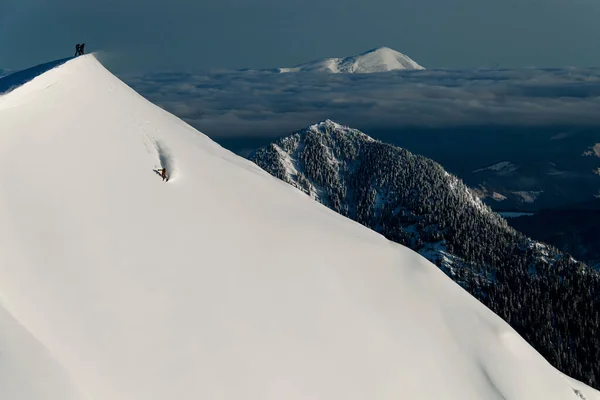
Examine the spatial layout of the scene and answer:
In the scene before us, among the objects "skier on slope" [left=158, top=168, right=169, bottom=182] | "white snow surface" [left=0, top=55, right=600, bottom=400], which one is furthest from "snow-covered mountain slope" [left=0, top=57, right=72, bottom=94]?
"skier on slope" [left=158, top=168, right=169, bottom=182]

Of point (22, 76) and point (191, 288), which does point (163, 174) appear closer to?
point (191, 288)

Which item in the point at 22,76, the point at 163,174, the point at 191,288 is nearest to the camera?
the point at 191,288

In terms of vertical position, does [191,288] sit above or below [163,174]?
below

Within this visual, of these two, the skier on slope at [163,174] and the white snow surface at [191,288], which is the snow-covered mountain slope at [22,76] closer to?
the white snow surface at [191,288]

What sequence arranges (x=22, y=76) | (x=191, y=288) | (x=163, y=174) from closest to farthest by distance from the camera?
(x=191, y=288) → (x=163, y=174) → (x=22, y=76)

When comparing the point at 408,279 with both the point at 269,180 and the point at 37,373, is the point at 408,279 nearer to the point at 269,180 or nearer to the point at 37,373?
the point at 269,180

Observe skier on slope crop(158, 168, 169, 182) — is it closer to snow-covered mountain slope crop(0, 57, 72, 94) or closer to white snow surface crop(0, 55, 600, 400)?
white snow surface crop(0, 55, 600, 400)

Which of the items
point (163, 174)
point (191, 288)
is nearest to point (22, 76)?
point (163, 174)

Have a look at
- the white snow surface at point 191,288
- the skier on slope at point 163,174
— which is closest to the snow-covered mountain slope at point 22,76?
the white snow surface at point 191,288

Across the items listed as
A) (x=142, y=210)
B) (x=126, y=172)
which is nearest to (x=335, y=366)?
(x=142, y=210)
